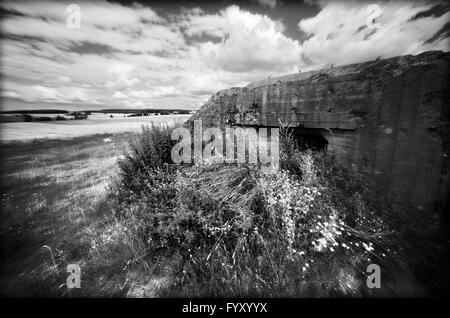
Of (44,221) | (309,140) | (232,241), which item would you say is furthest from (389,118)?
(44,221)

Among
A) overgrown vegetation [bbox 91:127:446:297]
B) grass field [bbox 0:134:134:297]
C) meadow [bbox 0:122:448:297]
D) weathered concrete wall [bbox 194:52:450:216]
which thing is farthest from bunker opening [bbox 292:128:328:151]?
grass field [bbox 0:134:134:297]

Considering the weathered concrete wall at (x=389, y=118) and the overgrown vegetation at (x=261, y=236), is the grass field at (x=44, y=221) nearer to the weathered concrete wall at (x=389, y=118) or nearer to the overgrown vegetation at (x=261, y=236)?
the overgrown vegetation at (x=261, y=236)

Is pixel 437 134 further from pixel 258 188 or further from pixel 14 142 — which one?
pixel 14 142

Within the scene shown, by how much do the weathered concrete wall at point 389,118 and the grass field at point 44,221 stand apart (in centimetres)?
472

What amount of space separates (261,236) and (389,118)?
280cm

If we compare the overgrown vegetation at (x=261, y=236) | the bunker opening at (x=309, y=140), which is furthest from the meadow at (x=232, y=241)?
the bunker opening at (x=309, y=140)

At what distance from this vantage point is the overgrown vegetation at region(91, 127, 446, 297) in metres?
2.37

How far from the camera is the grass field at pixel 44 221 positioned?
8.93 ft

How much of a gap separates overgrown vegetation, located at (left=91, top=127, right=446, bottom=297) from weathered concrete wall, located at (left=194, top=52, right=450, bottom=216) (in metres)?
0.41

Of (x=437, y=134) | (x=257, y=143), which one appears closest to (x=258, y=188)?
(x=257, y=143)

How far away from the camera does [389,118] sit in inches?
120

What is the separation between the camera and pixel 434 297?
2.27 m

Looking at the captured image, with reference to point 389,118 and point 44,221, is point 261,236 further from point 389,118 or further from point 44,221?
point 44,221

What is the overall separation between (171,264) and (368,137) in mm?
3824
